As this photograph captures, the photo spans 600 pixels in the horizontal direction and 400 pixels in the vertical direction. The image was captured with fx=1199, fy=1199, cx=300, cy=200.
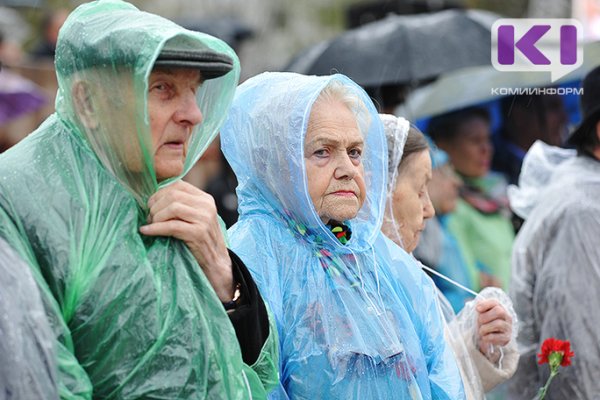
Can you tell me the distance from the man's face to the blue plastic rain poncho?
62 centimetres

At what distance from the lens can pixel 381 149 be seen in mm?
3779

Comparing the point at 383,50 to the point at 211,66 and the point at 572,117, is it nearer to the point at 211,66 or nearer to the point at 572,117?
the point at 572,117

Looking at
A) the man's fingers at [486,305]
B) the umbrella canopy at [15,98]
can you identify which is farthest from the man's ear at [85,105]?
the umbrella canopy at [15,98]

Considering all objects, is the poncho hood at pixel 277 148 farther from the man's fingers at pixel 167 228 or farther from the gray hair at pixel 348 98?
the man's fingers at pixel 167 228

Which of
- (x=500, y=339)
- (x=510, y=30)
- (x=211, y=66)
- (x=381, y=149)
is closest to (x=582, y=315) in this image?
(x=500, y=339)

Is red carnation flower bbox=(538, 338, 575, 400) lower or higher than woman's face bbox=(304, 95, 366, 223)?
lower

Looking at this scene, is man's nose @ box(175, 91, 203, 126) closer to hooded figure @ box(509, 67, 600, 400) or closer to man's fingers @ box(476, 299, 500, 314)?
man's fingers @ box(476, 299, 500, 314)

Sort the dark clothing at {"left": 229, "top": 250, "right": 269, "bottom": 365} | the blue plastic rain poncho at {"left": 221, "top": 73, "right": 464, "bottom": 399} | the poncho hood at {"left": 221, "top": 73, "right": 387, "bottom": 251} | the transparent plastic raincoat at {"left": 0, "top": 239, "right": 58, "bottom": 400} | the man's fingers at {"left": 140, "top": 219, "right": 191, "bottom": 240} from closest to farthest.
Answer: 1. the transparent plastic raincoat at {"left": 0, "top": 239, "right": 58, "bottom": 400}
2. the man's fingers at {"left": 140, "top": 219, "right": 191, "bottom": 240}
3. the dark clothing at {"left": 229, "top": 250, "right": 269, "bottom": 365}
4. the blue plastic rain poncho at {"left": 221, "top": 73, "right": 464, "bottom": 399}
5. the poncho hood at {"left": 221, "top": 73, "right": 387, "bottom": 251}

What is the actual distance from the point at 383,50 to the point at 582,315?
3.26 metres

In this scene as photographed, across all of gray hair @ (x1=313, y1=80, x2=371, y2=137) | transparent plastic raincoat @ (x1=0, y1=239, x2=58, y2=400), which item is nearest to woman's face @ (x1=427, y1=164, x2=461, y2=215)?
gray hair @ (x1=313, y1=80, x2=371, y2=137)

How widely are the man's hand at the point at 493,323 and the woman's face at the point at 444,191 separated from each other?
7.89 ft

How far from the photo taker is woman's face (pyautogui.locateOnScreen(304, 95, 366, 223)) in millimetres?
3430

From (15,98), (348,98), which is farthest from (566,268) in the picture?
(15,98)

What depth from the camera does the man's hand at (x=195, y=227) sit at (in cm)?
270
